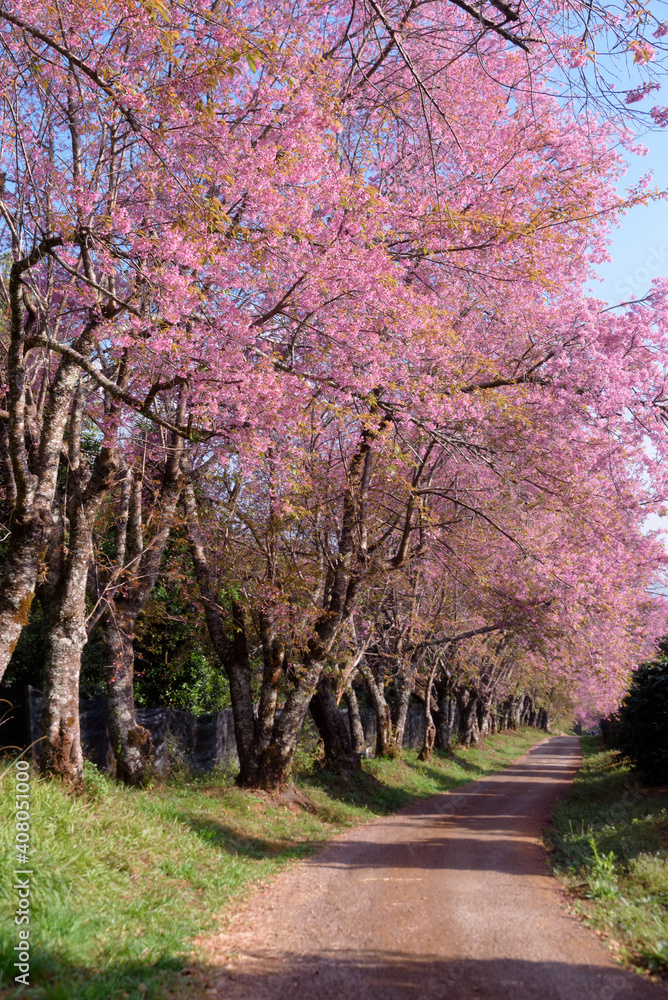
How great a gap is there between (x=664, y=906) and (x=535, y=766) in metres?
27.0

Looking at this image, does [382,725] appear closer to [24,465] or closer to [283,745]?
[283,745]

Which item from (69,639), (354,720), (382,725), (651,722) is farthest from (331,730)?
(69,639)

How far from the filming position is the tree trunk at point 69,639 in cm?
795

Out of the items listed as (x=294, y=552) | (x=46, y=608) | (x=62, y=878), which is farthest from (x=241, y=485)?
(x=62, y=878)

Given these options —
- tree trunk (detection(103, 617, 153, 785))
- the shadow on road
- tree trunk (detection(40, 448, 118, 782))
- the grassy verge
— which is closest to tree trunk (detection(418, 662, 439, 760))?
the grassy verge

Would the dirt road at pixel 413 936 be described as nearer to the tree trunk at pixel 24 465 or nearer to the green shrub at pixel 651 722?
the tree trunk at pixel 24 465

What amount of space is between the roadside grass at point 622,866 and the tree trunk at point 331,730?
494 centimetres

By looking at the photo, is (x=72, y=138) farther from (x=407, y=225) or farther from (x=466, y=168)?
(x=466, y=168)

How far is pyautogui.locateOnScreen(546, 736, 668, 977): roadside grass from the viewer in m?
6.46

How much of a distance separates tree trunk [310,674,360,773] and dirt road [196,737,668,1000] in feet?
16.9

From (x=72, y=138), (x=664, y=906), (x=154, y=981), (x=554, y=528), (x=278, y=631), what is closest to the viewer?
(x=154, y=981)

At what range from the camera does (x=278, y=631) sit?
12.7m

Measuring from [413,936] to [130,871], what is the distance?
2.83 m

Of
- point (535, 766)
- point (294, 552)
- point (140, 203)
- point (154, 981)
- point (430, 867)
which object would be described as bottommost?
point (535, 766)
